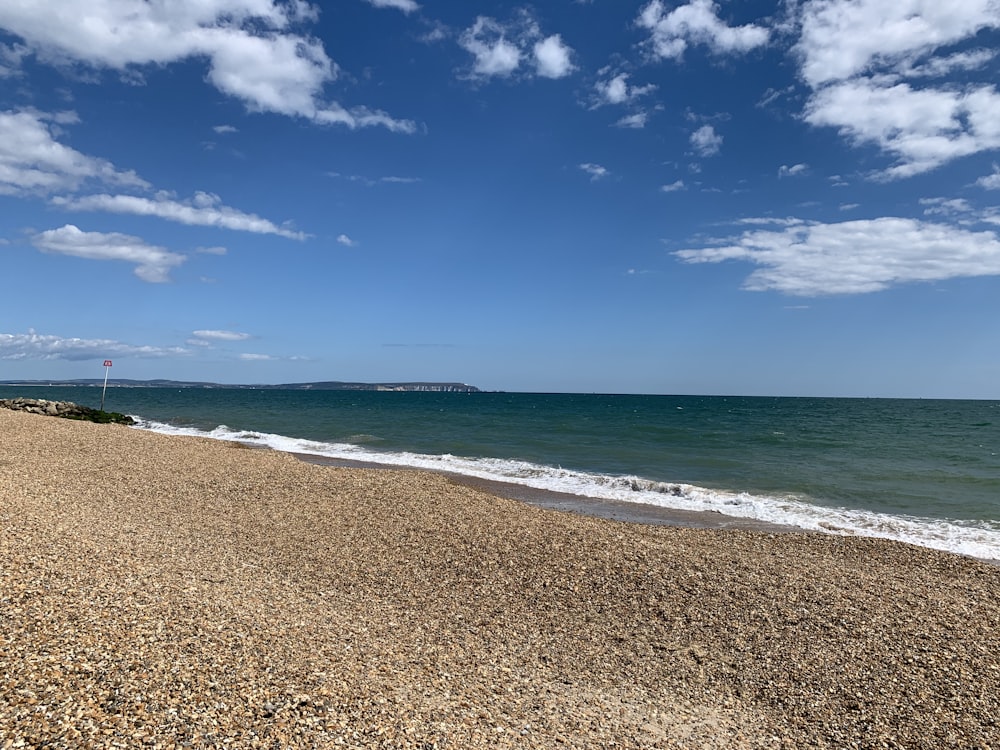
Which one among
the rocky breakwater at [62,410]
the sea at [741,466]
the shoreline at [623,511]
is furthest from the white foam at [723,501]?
the rocky breakwater at [62,410]

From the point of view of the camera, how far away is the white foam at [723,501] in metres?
12.1

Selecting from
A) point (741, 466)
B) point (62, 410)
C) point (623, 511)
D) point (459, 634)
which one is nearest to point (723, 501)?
point (623, 511)

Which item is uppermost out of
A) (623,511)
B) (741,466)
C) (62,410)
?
(62,410)

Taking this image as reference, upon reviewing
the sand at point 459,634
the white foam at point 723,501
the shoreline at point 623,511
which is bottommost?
the shoreline at point 623,511

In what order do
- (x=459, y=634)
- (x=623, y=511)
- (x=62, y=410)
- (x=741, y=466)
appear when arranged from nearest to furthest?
1. (x=459, y=634)
2. (x=623, y=511)
3. (x=741, y=466)
4. (x=62, y=410)

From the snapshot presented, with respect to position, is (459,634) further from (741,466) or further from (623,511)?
(741,466)

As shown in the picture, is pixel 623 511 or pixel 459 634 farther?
pixel 623 511

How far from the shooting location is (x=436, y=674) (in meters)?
4.85

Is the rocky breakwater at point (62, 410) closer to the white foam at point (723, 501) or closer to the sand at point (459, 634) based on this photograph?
the white foam at point (723, 501)

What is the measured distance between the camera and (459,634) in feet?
19.2

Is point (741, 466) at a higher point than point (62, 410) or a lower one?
lower

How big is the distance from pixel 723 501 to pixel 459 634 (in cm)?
1112

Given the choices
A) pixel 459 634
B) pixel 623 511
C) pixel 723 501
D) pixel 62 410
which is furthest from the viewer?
pixel 62 410

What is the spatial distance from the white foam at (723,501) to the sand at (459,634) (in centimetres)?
238
